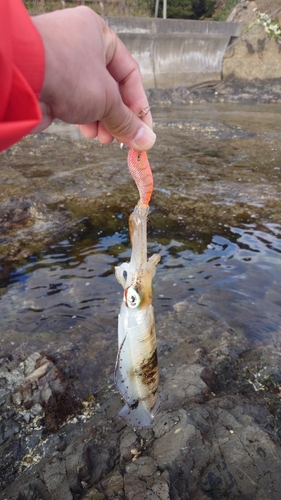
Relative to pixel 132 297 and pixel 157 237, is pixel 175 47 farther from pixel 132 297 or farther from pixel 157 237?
pixel 132 297

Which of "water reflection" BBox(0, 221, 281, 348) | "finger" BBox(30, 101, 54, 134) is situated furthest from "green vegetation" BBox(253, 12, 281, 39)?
"finger" BBox(30, 101, 54, 134)

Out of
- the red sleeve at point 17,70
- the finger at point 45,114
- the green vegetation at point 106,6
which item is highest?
the green vegetation at point 106,6

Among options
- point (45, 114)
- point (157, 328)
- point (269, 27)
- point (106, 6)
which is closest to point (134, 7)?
point (106, 6)

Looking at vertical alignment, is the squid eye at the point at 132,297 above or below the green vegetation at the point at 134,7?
below

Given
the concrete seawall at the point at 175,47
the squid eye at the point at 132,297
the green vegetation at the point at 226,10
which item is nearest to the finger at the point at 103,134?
the squid eye at the point at 132,297

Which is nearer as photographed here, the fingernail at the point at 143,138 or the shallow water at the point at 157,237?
the fingernail at the point at 143,138

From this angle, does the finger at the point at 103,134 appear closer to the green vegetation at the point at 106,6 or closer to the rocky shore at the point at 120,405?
the rocky shore at the point at 120,405

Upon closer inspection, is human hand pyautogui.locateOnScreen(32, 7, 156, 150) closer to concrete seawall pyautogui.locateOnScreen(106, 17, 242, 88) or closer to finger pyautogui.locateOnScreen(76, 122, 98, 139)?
finger pyautogui.locateOnScreen(76, 122, 98, 139)
